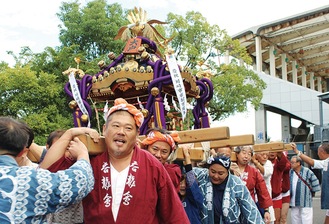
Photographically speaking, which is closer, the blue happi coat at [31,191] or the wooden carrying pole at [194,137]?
the blue happi coat at [31,191]

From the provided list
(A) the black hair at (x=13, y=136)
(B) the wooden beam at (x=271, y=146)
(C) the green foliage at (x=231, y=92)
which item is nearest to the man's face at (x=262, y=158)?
(B) the wooden beam at (x=271, y=146)

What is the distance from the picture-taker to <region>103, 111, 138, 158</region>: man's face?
2.71 meters

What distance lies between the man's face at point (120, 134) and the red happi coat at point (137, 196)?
0.30 ft

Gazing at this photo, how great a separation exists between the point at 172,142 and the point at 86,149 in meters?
1.03

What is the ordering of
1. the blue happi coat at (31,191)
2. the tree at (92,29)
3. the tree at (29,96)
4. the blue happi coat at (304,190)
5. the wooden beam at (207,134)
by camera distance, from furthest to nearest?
the tree at (92,29) → the tree at (29,96) → the blue happi coat at (304,190) → the wooden beam at (207,134) → the blue happi coat at (31,191)

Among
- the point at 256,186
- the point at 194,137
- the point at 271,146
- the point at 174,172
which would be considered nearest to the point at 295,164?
the point at 256,186

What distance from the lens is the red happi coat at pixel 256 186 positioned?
5881 millimetres

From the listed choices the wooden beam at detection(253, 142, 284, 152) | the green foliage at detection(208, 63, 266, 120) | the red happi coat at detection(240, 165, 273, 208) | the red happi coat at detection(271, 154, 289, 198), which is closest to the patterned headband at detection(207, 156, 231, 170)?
the wooden beam at detection(253, 142, 284, 152)

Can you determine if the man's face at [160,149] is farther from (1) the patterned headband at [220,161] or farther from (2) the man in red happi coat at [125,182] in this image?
(1) the patterned headband at [220,161]

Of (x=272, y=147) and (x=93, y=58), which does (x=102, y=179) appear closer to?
(x=272, y=147)

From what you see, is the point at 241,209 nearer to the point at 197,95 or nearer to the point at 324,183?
the point at 324,183

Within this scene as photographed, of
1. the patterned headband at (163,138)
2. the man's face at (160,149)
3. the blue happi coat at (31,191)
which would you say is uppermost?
the patterned headband at (163,138)

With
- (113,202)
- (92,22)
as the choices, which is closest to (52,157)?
(113,202)

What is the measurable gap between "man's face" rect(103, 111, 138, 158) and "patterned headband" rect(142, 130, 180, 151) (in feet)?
2.36
